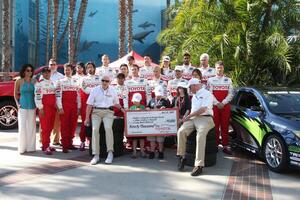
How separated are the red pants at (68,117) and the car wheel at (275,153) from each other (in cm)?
394

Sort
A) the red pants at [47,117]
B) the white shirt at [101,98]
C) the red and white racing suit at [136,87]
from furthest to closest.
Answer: the red and white racing suit at [136,87] < the red pants at [47,117] < the white shirt at [101,98]

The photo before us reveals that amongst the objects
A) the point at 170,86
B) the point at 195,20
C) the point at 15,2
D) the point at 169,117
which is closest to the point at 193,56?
the point at 195,20

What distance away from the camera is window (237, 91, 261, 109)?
859 centimetres

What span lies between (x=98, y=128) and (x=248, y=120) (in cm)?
284

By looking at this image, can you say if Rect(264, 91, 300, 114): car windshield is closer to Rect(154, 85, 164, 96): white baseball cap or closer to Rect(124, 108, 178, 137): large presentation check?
Rect(124, 108, 178, 137): large presentation check

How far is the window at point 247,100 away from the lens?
8.59 metres

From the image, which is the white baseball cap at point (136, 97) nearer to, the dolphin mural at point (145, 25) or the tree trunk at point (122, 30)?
the tree trunk at point (122, 30)

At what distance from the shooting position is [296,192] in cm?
623

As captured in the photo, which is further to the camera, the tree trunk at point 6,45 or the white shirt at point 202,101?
the tree trunk at point 6,45

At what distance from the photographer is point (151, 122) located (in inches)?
331

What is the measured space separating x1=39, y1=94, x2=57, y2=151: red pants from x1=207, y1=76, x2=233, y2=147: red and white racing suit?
3294mm

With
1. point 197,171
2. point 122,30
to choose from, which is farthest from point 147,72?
point 122,30

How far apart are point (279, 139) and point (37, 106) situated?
4619 millimetres

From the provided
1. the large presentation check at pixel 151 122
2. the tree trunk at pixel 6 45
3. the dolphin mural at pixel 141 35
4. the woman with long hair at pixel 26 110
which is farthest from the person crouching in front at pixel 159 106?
the dolphin mural at pixel 141 35
